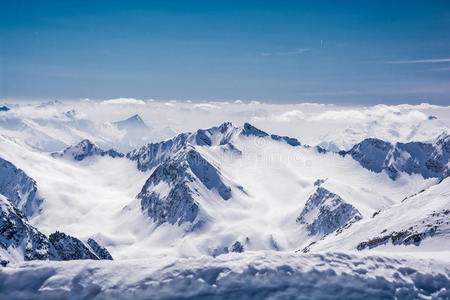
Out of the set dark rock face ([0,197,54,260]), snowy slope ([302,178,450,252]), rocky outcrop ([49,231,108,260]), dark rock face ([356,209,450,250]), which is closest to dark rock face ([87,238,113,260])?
rocky outcrop ([49,231,108,260])

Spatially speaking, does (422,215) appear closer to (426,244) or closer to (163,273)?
(426,244)

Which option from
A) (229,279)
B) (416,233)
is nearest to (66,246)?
(416,233)

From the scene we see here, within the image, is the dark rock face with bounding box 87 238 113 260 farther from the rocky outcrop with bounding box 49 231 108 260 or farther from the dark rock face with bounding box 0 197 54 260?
the dark rock face with bounding box 0 197 54 260

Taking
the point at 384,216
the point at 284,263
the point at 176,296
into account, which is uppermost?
the point at 284,263

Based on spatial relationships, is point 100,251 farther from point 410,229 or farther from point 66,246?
point 410,229

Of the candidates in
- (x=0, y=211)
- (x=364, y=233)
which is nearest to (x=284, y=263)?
(x=364, y=233)

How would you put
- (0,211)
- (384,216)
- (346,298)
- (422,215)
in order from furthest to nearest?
(0,211), (384,216), (422,215), (346,298)

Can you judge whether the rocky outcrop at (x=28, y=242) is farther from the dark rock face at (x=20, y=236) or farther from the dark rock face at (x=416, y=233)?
the dark rock face at (x=416, y=233)

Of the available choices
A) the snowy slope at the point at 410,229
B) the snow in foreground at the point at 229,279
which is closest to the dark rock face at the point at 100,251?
the snowy slope at the point at 410,229
